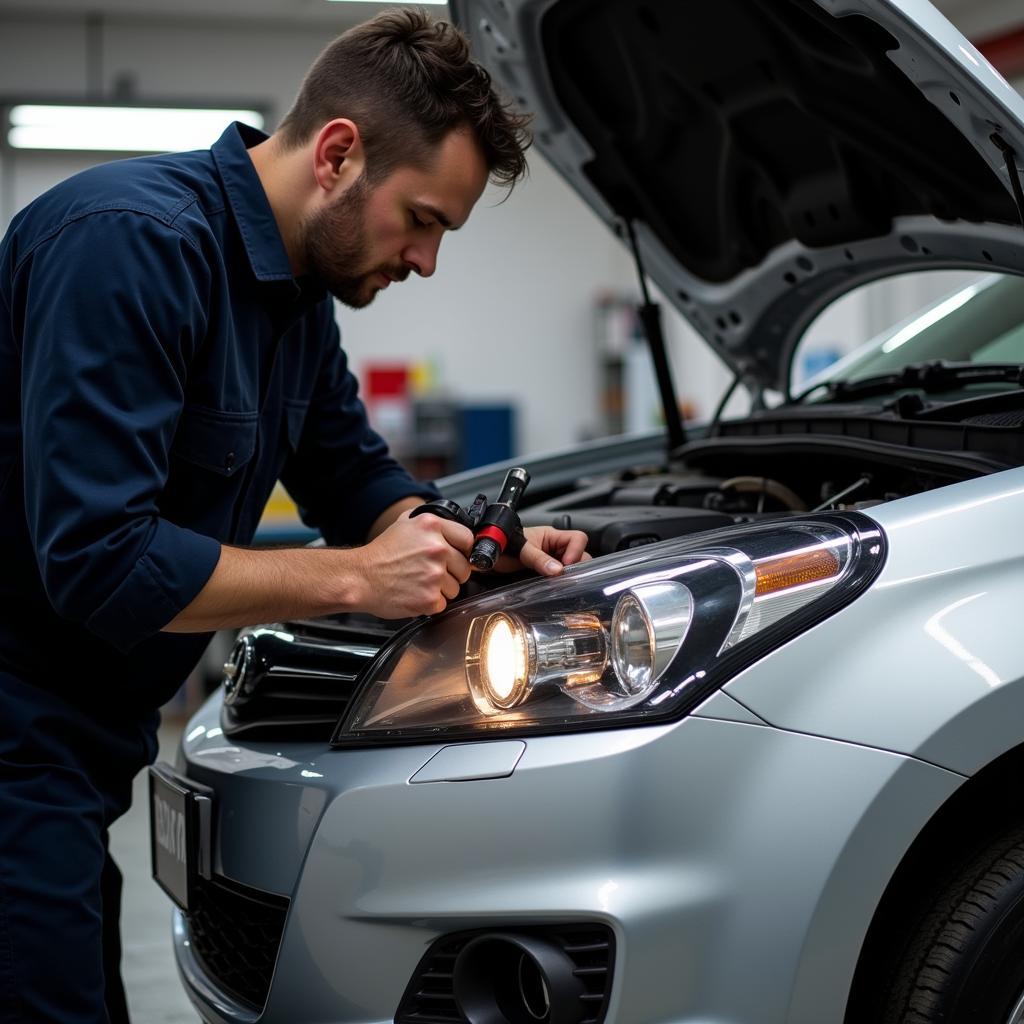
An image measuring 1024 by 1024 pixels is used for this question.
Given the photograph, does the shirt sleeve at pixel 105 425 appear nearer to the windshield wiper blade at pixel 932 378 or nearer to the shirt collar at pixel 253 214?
the shirt collar at pixel 253 214

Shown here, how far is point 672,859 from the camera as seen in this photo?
1.02 metres

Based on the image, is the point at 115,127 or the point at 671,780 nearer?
the point at 671,780

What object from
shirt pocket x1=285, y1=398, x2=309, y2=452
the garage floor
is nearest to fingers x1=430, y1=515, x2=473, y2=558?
shirt pocket x1=285, y1=398, x2=309, y2=452

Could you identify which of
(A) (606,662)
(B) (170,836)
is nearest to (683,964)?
(A) (606,662)

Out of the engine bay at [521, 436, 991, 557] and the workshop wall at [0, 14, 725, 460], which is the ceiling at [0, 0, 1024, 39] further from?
the engine bay at [521, 436, 991, 557]

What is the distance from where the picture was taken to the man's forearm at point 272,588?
3.71 ft

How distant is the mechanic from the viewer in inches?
42.8

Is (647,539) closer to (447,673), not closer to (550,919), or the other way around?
(447,673)

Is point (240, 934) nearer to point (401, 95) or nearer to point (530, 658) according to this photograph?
point (530, 658)

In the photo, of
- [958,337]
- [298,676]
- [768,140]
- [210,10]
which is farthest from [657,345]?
[210,10]

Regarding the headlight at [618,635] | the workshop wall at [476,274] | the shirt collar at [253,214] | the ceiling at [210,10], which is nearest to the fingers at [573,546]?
the headlight at [618,635]

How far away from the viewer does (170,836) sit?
56.9 inches

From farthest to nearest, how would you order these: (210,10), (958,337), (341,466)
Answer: (210,10), (958,337), (341,466)

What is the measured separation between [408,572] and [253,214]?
17.2 inches
